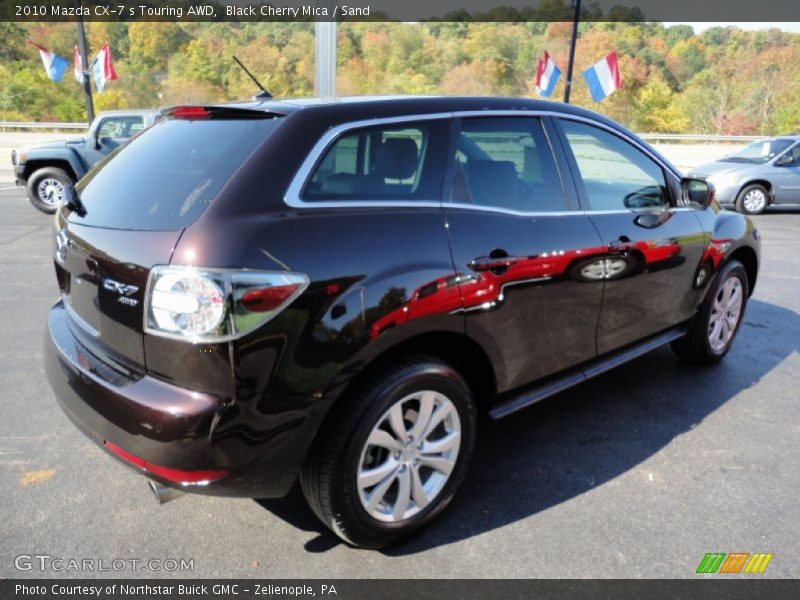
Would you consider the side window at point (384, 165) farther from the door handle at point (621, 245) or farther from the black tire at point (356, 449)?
the door handle at point (621, 245)

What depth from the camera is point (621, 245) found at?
324cm

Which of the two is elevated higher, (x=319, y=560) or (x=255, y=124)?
(x=255, y=124)

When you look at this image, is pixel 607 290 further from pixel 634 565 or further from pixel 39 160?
pixel 39 160

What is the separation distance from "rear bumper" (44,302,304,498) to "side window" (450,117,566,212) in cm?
126

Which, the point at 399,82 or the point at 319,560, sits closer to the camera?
the point at 319,560

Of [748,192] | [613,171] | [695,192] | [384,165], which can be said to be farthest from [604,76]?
[384,165]

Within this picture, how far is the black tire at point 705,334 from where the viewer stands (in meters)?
4.14

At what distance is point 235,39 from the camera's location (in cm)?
5197

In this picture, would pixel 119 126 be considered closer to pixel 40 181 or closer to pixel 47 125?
pixel 40 181

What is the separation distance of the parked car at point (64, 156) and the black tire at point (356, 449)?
32.9 feet

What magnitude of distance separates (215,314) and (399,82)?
50.8 meters

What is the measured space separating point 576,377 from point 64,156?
34.9ft

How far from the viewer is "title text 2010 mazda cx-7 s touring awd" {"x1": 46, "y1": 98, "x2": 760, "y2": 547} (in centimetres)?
200

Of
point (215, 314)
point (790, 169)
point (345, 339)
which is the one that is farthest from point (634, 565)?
point (790, 169)
